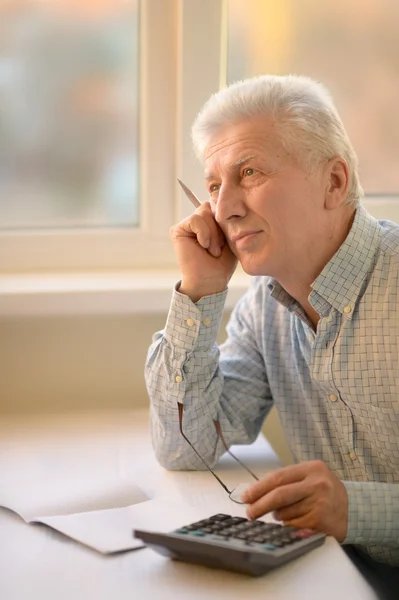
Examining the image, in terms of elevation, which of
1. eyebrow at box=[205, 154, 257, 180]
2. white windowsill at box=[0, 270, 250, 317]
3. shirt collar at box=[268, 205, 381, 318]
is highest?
eyebrow at box=[205, 154, 257, 180]

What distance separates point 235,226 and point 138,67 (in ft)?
2.35

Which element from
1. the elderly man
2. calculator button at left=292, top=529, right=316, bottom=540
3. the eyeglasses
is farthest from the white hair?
calculator button at left=292, top=529, right=316, bottom=540

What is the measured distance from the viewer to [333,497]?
117 centimetres

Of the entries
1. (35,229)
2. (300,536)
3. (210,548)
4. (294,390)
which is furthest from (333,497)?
(35,229)

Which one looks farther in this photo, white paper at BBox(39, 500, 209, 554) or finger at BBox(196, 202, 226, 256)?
finger at BBox(196, 202, 226, 256)

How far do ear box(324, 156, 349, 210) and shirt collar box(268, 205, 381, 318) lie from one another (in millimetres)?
50

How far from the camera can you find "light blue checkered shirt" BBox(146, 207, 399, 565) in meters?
1.35

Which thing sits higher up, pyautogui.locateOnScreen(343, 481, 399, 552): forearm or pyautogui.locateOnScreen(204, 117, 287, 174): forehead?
pyautogui.locateOnScreen(204, 117, 287, 174): forehead

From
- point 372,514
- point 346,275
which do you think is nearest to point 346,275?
point 346,275

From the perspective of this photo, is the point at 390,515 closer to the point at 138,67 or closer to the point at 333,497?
the point at 333,497

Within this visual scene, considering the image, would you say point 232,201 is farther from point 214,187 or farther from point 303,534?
point 303,534

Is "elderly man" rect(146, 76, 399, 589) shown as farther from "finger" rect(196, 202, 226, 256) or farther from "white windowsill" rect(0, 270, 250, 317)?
"white windowsill" rect(0, 270, 250, 317)

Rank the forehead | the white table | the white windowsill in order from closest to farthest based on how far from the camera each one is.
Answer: the white table, the forehead, the white windowsill

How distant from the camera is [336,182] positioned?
138 cm
